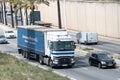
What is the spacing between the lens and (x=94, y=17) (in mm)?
91312

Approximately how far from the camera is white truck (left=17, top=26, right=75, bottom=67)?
A: 154ft

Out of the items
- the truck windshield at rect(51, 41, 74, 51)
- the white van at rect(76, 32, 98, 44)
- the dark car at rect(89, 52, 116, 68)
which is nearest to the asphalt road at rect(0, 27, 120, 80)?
the dark car at rect(89, 52, 116, 68)

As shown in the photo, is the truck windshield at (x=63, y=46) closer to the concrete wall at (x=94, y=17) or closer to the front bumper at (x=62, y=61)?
the front bumper at (x=62, y=61)

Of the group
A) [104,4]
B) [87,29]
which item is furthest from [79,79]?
[87,29]

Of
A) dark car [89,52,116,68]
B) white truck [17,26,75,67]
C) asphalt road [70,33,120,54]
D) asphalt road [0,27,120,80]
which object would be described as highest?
white truck [17,26,75,67]

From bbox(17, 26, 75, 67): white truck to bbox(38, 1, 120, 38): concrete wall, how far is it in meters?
24.5

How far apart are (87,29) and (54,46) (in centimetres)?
4837

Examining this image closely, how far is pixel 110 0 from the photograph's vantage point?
298ft

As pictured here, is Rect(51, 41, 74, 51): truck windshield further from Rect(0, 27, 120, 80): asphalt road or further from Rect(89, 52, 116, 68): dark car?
Rect(89, 52, 116, 68): dark car

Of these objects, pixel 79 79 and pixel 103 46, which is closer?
pixel 79 79

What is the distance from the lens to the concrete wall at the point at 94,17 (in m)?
83.6

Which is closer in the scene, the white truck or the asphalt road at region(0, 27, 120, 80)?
the asphalt road at region(0, 27, 120, 80)

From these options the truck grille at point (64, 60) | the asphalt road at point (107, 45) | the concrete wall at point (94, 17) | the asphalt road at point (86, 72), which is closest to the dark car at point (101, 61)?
the asphalt road at point (86, 72)

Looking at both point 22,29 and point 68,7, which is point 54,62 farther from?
point 68,7
